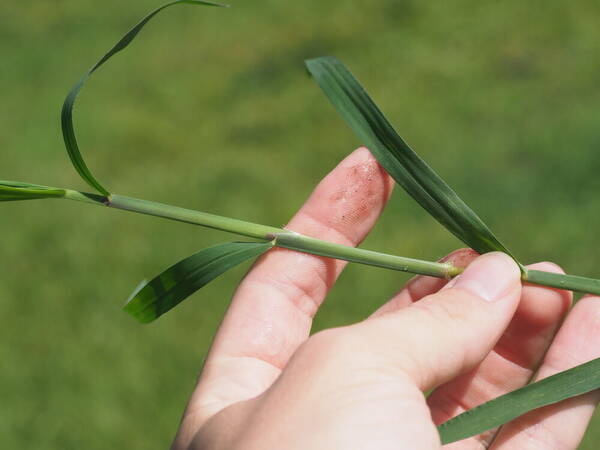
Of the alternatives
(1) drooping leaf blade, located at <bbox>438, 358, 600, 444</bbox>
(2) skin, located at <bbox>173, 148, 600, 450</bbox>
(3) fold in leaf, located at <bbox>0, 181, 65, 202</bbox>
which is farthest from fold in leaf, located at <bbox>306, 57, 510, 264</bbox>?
(3) fold in leaf, located at <bbox>0, 181, 65, 202</bbox>

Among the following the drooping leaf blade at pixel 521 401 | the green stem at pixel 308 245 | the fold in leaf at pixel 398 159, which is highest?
the fold in leaf at pixel 398 159

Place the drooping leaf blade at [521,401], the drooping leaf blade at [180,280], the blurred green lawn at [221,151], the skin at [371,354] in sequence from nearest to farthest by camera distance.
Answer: the skin at [371,354], the drooping leaf blade at [521,401], the drooping leaf blade at [180,280], the blurred green lawn at [221,151]

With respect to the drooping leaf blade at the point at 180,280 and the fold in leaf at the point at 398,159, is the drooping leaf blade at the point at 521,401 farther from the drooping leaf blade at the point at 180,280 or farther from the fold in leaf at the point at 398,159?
the drooping leaf blade at the point at 180,280

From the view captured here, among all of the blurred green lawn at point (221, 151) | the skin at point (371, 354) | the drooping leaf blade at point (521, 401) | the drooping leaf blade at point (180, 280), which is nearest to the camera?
the skin at point (371, 354)

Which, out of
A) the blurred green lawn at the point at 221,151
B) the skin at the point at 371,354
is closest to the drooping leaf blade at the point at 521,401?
the skin at the point at 371,354

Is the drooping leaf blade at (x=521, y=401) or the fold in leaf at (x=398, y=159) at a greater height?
the fold in leaf at (x=398, y=159)

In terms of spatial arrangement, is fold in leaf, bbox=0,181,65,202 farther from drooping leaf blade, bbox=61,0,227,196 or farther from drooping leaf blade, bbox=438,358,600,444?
drooping leaf blade, bbox=438,358,600,444

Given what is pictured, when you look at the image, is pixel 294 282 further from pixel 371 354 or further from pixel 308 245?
A: pixel 371 354
